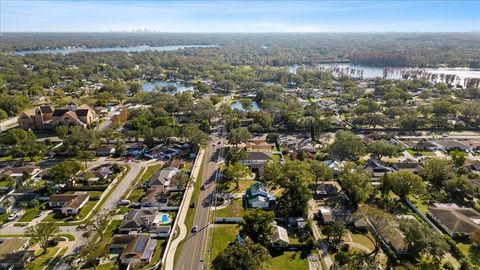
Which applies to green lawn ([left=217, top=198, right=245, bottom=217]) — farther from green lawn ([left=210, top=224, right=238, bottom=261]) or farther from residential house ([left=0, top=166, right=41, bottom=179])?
residential house ([left=0, top=166, right=41, bottom=179])

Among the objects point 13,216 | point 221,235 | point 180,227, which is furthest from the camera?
point 13,216

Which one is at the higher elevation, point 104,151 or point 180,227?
point 104,151

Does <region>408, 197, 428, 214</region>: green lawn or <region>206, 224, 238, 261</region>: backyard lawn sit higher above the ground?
<region>408, 197, 428, 214</region>: green lawn

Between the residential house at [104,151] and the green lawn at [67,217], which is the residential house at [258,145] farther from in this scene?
the green lawn at [67,217]

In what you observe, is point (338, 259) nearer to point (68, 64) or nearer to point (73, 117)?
point (73, 117)

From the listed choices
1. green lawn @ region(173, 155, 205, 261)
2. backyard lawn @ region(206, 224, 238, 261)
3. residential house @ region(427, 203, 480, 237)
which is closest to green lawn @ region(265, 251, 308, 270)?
backyard lawn @ region(206, 224, 238, 261)

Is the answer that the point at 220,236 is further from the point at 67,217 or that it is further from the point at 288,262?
the point at 67,217

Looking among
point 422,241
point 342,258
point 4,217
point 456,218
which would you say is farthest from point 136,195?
point 456,218

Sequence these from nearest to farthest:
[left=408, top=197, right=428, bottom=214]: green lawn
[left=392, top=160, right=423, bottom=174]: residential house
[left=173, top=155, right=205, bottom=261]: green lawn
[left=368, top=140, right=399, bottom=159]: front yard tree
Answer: [left=173, top=155, right=205, bottom=261]: green lawn → [left=408, top=197, right=428, bottom=214]: green lawn → [left=392, top=160, right=423, bottom=174]: residential house → [left=368, top=140, right=399, bottom=159]: front yard tree
